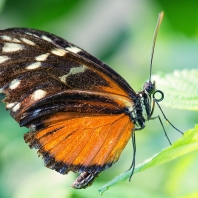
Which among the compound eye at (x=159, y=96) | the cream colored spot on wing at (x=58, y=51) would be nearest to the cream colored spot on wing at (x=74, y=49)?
the cream colored spot on wing at (x=58, y=51)

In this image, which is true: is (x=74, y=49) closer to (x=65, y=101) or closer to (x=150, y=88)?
(x=65, y=101)

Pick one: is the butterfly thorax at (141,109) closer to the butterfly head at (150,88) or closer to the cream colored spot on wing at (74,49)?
the butterfly head at (150,88)

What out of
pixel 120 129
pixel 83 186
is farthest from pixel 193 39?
pixel 83 186

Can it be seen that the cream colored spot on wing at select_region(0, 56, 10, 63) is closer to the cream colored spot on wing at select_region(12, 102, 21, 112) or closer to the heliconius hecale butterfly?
the heliconius hecale butterfly

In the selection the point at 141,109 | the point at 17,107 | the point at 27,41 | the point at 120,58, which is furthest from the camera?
the point at 120,58

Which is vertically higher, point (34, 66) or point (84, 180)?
point (34, 66)

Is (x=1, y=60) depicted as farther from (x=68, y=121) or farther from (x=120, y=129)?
(x=120, y=129)

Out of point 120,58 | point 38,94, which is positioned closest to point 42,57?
point 38,94
